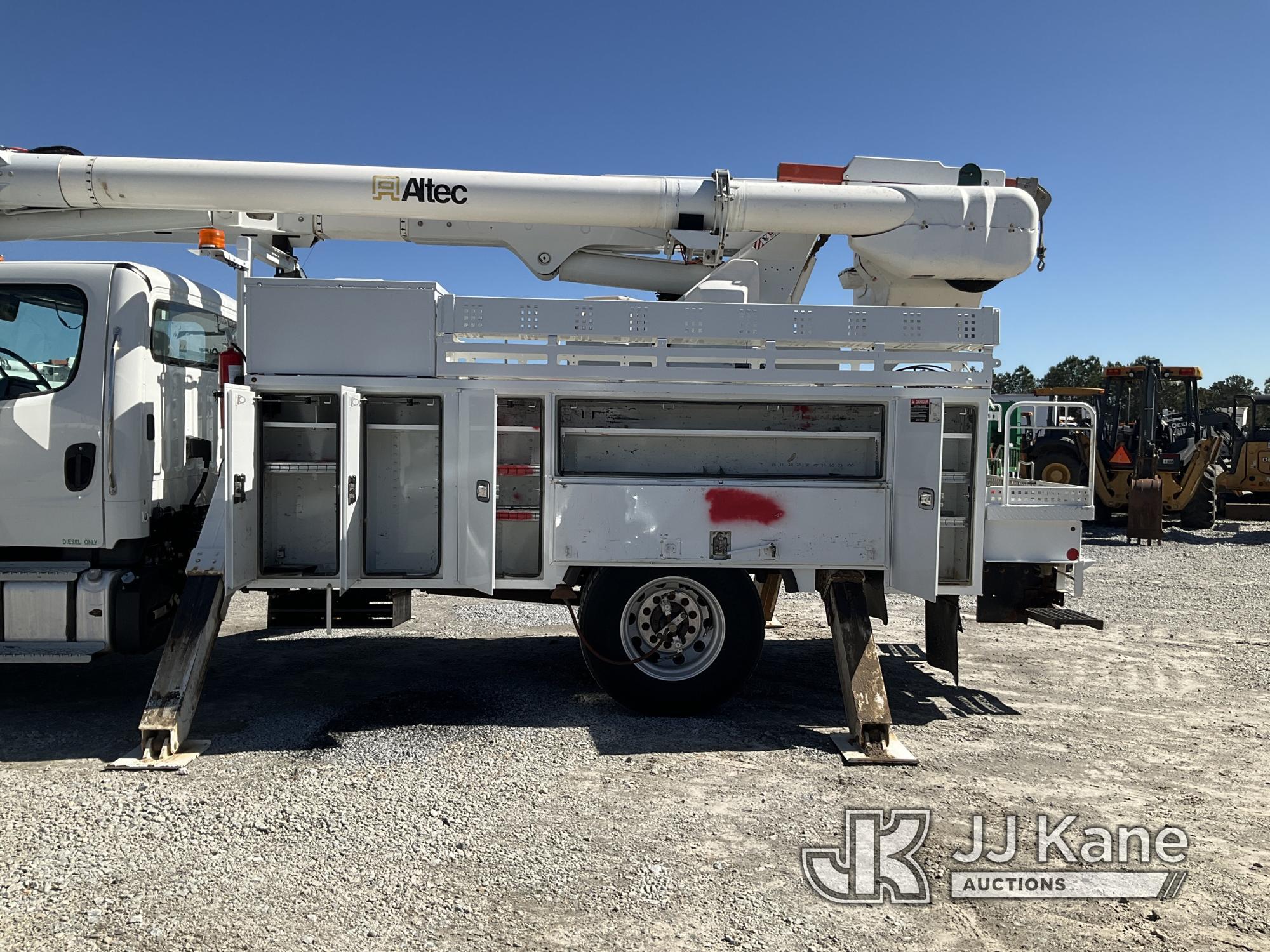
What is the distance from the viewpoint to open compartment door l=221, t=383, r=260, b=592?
4.59m

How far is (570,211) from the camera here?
5.61 m

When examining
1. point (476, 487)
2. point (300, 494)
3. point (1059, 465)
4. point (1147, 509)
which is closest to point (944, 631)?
point (476, 487)

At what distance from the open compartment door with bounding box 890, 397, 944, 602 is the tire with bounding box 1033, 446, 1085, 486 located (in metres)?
12.6

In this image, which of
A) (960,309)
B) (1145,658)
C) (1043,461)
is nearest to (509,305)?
(960,309)

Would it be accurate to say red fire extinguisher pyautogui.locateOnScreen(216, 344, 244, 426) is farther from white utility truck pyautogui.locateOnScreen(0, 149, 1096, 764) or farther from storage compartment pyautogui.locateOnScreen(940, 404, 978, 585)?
storage compartment pyautogui.locateOnScreen(940, 404, 978, 585)

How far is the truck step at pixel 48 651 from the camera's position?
4715 millimetres

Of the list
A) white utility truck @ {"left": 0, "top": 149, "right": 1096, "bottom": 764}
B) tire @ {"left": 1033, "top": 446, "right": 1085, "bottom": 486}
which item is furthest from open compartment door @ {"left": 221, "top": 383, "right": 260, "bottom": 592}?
tire @ {"left": 1033, "top": 446, "right": 1085, "bottom": 486}

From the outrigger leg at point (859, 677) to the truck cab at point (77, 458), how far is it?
4.05 m

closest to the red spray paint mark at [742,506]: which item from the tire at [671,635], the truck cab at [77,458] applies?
the tire at [671,635]

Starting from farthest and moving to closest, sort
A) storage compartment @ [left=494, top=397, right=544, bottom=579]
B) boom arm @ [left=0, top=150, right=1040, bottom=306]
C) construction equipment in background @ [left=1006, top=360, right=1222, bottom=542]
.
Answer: construction equipment in background @ [left=1006, top=360, right=1222, bottom=542], boom arm @ [left=0, top=150, right=1040, bottom=306], storage compartment @ [left=494, top=397, right=544, bottom=579]

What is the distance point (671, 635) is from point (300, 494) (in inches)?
94.0

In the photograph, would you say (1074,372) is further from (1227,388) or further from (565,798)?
(565,798)

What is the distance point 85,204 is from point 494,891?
16.1 ft

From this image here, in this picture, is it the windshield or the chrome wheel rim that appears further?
the chrome wheel rim
